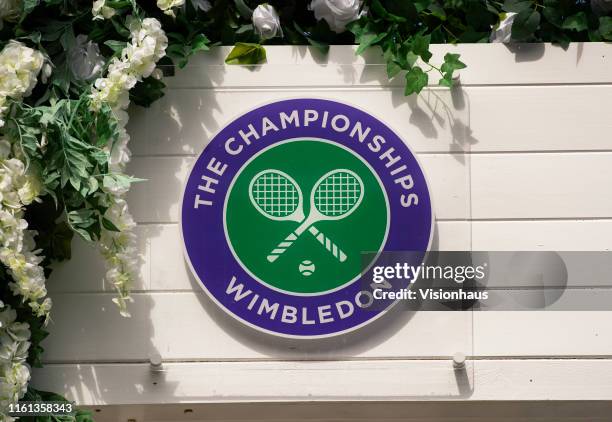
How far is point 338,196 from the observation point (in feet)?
9.68

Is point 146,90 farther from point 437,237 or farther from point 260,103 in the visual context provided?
point 437,237

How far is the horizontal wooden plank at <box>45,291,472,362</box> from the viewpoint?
2.92 meters

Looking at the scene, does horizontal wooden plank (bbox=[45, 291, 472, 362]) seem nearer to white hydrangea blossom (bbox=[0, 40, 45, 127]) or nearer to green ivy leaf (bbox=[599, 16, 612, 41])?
white hydrangea blossom (bbox=[0, 40, 45, 127])

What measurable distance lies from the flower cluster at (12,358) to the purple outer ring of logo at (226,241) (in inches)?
18.8

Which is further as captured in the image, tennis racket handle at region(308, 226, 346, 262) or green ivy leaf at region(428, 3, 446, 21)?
green ivy leaf at region(428, 3, 446, 21)

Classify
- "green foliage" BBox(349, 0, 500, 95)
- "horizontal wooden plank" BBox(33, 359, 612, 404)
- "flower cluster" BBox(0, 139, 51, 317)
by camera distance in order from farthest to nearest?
"green foliage" BBox(349, 0, 500, 95)
"horizontal wooden plank" BBox(33, 359, 612, 404)
"flower cluster" BBox(0, 139, 51, 317)

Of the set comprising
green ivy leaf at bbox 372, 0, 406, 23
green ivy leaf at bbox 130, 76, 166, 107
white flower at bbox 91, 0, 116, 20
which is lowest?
green ivy leaf at bbox 130, 76, 166, 107

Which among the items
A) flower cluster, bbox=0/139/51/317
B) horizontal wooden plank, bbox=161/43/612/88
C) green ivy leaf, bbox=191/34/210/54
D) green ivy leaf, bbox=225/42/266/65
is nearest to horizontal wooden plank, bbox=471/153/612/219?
horizontal wooden plank, bbox=161/43/612/88

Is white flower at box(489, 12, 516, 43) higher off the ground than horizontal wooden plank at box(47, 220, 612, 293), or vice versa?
white flower at box(489, 12, 516, 43)

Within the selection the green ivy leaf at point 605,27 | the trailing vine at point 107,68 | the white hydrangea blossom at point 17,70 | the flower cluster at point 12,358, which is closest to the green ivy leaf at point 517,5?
the trailing vine at point 107,68

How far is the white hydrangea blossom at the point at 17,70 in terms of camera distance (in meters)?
2.69

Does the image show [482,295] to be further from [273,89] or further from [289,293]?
Result: [273,89]

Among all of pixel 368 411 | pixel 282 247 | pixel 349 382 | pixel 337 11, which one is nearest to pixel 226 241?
pixel 282 247

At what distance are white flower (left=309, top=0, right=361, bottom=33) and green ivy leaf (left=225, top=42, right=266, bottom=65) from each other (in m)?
0.20
